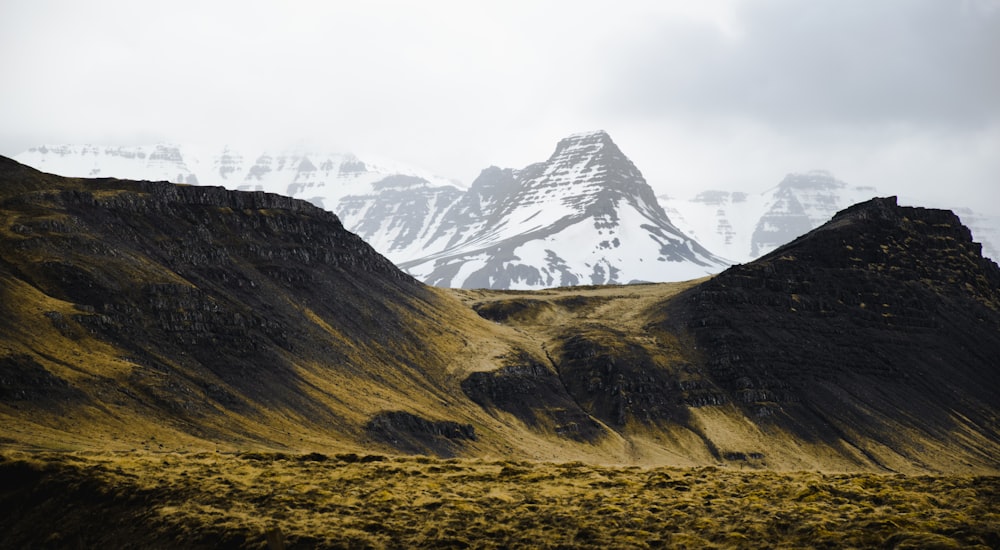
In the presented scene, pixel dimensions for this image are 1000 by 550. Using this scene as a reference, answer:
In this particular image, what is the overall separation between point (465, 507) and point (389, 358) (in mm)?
110037

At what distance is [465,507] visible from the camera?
125 feet

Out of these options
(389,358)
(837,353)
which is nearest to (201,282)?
(389,358)

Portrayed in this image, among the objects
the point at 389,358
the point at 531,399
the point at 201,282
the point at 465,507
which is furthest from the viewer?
the point at 531,399

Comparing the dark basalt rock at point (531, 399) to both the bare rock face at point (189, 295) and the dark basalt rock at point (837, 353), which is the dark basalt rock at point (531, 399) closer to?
the bare rock face at point (189, 295)

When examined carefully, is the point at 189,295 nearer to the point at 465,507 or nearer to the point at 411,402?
the point at 411,402

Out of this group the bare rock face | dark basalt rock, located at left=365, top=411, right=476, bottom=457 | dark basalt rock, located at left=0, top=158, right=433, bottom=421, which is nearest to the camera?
the bare rock face

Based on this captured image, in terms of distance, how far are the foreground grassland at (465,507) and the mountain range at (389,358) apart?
75.5 ft

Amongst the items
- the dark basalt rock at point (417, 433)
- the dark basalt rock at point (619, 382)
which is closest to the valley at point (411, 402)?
the dark basalt rock at point (417, 433)

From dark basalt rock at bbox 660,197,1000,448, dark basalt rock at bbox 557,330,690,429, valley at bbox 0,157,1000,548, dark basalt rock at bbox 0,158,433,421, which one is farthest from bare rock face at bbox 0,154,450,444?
dark basalt rock at bbox 660,197,1000,448

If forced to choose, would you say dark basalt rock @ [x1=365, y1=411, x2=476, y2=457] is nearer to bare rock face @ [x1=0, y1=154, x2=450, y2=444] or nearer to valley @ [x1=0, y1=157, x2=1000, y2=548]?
valley @ [x1=0, y1=157, x2=1000, y2=548]

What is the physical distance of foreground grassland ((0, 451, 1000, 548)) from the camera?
33.8 metres

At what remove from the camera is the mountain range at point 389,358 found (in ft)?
310

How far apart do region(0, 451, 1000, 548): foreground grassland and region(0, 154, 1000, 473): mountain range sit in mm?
22999

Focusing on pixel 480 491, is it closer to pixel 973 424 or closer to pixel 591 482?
pixel 591 482
